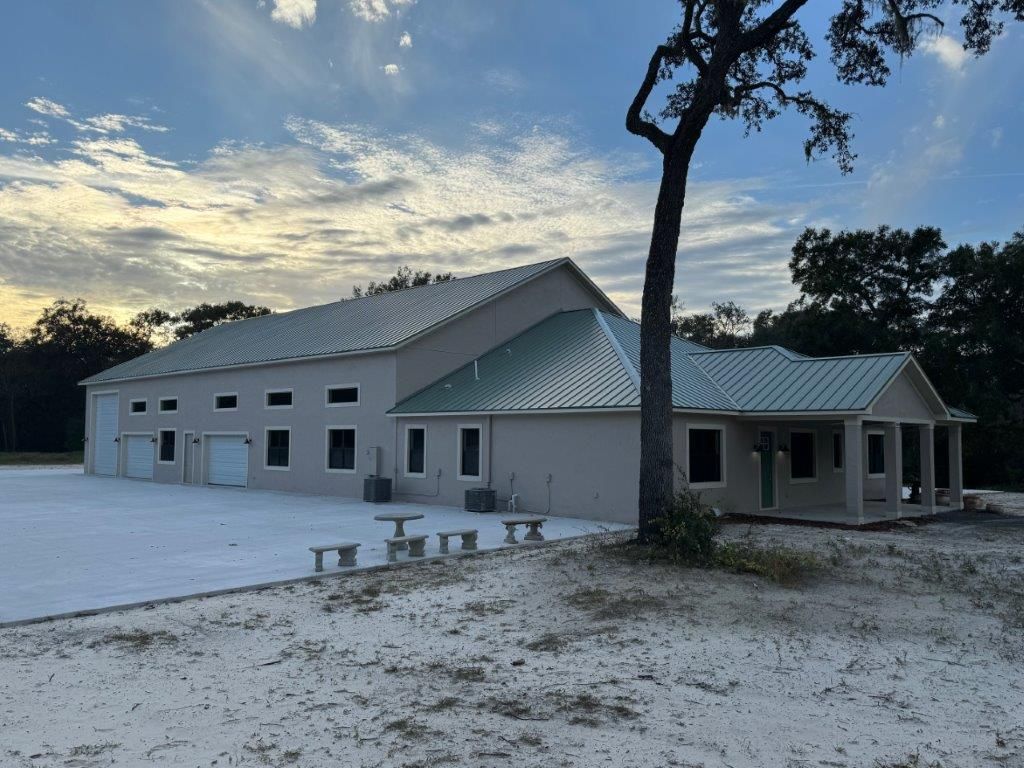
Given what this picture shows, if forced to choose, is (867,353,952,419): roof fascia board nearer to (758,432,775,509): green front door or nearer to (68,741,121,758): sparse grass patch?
(758,432,775,509): green front door

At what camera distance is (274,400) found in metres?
27.1

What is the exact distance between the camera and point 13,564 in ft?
38.5

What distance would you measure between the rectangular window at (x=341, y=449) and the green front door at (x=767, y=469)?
38.2 feet

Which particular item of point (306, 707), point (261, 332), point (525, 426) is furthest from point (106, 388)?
point (306, 707)

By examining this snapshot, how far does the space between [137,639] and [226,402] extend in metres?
22.8

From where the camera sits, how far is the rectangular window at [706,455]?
18234mm

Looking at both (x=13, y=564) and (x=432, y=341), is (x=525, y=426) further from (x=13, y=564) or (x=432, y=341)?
(x=13, y=564)

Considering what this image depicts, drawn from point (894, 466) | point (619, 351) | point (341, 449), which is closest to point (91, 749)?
point (619, 351)

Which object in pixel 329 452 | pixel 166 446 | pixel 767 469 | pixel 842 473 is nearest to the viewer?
pixel 767 469

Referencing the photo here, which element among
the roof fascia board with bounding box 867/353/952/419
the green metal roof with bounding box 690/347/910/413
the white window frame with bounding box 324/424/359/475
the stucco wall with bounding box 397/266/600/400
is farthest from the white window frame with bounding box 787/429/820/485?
the white window frame with bounding box 324/424/359/475

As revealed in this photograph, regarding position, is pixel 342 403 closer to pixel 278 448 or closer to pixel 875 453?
pixel 278 448

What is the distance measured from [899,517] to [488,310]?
1295 cm

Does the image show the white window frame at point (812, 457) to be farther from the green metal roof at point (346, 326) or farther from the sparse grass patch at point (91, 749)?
the sparse grass patch at point (91, 749)

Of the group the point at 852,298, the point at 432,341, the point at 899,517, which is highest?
the point at 852,298
